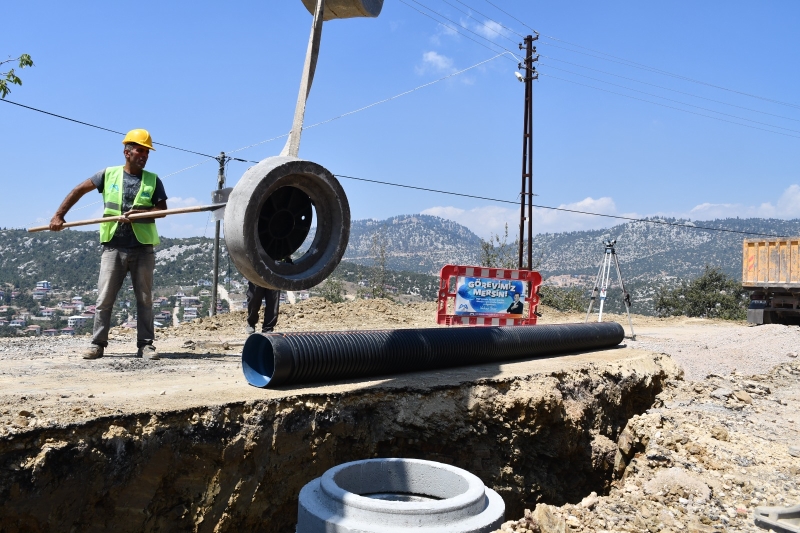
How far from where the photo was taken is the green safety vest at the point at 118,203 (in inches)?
269

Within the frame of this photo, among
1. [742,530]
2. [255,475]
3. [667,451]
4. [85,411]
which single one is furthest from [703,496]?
[85,411]

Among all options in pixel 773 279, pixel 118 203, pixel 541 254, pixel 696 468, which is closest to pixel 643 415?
pixel 696 468

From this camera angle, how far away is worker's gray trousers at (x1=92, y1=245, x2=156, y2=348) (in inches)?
269

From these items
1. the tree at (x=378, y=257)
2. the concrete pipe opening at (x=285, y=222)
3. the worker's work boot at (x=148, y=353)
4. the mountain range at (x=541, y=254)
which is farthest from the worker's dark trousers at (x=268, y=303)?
the tree at (x=378, y=257)

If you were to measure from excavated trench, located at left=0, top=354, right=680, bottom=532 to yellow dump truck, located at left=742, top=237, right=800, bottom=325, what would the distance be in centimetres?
1368

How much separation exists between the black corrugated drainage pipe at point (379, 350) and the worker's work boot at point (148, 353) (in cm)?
187

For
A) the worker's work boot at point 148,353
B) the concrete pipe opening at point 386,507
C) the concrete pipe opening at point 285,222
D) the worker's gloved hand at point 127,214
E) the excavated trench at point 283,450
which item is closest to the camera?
the concrete pipe opening at point 386,507

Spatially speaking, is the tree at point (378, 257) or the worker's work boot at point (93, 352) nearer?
the worker's work boot at point (93, 352)

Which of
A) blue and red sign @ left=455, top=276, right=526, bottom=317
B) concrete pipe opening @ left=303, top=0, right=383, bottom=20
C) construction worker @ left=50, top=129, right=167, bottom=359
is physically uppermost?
concrete pipe opening @ left=303, top=0, right=383, bottom=20

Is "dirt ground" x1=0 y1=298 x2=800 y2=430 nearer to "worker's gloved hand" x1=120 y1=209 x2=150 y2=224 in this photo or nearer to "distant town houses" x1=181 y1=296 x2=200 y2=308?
"worker's gloved hand" x1=120 y1=209 x2=150 y2=224

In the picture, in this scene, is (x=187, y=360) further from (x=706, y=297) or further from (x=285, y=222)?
(x=706, y=297)

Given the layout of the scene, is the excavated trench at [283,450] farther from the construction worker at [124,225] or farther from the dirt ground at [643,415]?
the construction worker at [124,225]

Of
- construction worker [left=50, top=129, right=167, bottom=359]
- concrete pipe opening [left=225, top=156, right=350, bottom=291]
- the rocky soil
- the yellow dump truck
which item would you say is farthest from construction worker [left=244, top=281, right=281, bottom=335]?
the yellow dump truck

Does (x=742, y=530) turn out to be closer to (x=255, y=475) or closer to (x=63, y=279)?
(x=255, y=475)
